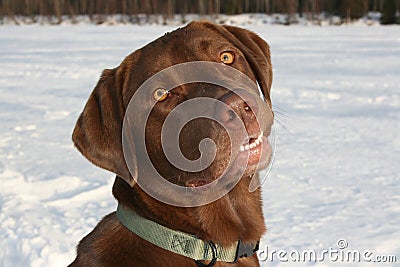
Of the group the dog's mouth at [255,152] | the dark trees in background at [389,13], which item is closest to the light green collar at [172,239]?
the dog's mouth at [255,152]

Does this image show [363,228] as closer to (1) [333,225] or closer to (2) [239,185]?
(1) [333,225]

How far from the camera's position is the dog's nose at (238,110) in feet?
8.20

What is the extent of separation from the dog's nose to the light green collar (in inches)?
22.3

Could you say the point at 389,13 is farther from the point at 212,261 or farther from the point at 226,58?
the point at 212,261

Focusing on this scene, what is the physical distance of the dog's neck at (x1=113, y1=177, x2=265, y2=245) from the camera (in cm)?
276

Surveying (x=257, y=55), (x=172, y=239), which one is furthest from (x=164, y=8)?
(x=172, y=239)

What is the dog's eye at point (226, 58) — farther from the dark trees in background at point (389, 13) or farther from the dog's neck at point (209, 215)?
the dark trees in background at point (389, 13)

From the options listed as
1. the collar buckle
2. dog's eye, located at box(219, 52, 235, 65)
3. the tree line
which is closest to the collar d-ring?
the collar buckle

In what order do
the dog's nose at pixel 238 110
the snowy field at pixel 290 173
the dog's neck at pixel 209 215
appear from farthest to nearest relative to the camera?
the snowy field at pixel 290 173
the dog's neck at pixel 209 215
the dog's nose at pixel 238 110

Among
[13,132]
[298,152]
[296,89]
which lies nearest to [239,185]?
[298,152]

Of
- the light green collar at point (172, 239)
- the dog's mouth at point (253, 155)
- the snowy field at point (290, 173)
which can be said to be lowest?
the snowy field at point (290, 173)

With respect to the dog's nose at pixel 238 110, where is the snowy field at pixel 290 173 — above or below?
below

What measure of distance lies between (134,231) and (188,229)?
255 mm

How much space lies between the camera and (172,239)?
2703 mm
